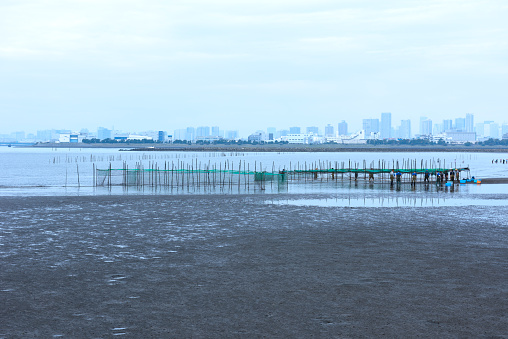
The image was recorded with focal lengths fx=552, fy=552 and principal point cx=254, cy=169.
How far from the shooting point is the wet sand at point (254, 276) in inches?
500

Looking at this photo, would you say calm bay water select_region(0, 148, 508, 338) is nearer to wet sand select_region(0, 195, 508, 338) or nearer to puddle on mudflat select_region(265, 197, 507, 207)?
A: wet sand select_region(0, 195, 508, 338)

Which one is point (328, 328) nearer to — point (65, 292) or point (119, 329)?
point (119, 329)

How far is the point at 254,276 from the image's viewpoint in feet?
58.1

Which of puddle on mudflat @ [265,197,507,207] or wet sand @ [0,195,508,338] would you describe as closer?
wet sand @ [0,195,508,338]

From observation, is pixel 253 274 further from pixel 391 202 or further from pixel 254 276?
pixel 391 202

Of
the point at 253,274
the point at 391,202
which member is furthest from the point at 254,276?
the point at 391,202

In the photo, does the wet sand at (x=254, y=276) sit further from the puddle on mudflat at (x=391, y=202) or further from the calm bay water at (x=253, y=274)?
the puddle on mudflat at (x=391, y=202)

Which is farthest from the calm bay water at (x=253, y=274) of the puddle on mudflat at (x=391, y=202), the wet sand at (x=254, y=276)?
the puddle on mudflat at (x=391, y=202)


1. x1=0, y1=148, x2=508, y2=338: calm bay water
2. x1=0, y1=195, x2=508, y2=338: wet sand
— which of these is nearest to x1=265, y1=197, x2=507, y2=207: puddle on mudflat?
x1=0, y1=148, x2=508, y2=338: calm bay water

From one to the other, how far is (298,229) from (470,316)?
49.4ft

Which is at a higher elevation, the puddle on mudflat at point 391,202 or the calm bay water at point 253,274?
the calm bay water at point 253,274

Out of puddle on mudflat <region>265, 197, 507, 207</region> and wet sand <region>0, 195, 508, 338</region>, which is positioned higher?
wet sand <region>0, 195, 508, 338</region>

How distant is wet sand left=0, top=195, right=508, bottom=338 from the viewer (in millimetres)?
12703

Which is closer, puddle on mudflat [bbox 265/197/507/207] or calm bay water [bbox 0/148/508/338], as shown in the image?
calm bay water [bbox 0/148/508/338]
